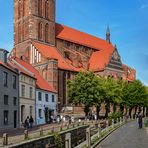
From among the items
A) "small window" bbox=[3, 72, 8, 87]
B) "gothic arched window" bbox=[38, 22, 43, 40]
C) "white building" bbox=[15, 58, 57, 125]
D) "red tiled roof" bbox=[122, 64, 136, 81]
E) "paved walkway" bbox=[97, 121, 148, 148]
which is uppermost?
"gothic arched window" bbox=[38, 22, 43, 40]

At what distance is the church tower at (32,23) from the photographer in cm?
7706

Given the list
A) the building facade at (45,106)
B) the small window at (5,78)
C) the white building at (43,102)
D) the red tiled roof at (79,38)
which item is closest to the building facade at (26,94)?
the white building at (43,102)

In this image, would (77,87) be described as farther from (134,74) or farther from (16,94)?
(134,74)

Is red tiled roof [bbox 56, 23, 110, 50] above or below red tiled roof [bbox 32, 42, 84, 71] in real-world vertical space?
above

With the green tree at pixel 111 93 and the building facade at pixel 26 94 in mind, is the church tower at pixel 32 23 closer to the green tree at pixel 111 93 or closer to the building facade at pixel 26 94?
the green tree at pixel 111 93

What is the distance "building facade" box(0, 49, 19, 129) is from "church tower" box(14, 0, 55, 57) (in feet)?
119

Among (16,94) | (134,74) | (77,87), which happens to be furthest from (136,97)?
(16,94)

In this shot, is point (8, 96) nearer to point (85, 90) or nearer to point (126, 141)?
point (126, 141)

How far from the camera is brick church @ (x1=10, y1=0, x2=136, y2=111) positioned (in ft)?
243

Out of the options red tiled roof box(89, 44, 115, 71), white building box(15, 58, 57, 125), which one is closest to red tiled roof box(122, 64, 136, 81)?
red tiled roof box(89, 44, 115, 71)

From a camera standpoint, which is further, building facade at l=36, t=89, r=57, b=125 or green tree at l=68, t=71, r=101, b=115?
green tree at l=68, t=71, r=101, b=115

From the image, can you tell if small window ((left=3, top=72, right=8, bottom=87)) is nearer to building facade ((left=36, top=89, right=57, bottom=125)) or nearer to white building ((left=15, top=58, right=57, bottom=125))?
white building ((left=15, top=58, right=57, bottom=125))

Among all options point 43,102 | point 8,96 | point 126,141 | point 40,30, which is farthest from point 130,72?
point 126,141

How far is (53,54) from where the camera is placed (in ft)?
258
